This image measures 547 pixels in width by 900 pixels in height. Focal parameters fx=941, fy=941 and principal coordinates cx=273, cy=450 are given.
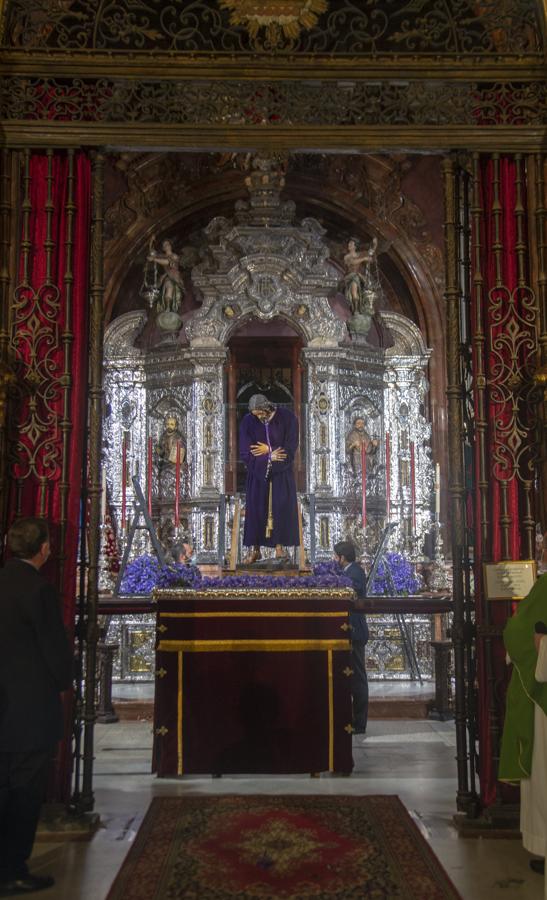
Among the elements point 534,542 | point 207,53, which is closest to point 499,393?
point 534,542

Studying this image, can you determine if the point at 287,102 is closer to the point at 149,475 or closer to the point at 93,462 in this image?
the point at 93,462

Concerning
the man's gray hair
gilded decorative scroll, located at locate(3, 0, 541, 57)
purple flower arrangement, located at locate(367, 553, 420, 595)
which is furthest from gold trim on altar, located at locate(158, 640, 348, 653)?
purple flower arrangement, located at locate(367, 553, 420, 595)

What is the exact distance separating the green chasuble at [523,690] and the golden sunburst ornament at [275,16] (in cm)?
434

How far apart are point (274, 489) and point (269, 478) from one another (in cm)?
12

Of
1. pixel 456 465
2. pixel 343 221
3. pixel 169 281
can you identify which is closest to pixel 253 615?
pixel 456 465

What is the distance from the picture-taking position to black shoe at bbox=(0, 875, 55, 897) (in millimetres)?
5063

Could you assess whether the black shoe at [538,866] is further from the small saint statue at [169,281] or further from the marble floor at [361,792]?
the small saint statue at [169,281]

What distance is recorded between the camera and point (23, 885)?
509 cm

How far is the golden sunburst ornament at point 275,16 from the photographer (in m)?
6.83

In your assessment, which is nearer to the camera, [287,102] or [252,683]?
[287,102]

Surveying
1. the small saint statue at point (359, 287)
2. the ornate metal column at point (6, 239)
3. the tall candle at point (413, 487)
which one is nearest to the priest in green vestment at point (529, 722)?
the ornate metal column at point (6, 239)

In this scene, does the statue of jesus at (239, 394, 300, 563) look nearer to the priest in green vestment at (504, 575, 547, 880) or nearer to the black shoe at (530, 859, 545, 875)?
the priest in green vestment at (504, 575, 547, 880)

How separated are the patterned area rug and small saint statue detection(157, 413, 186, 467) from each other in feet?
25.0

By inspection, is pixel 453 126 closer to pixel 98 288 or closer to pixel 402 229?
pixel 98 288
